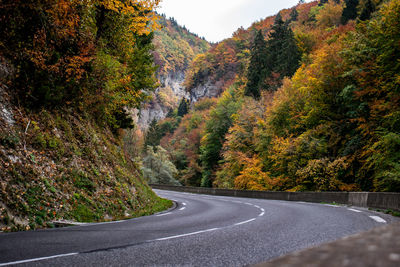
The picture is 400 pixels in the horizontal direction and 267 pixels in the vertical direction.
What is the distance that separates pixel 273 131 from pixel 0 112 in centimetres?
3055

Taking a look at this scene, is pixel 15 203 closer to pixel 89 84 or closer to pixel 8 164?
pixel 8 164

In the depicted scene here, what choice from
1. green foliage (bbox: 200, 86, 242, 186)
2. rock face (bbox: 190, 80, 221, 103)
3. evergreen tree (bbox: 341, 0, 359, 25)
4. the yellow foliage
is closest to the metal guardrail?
green foliage (bbox: 200, 86, 242, 186)

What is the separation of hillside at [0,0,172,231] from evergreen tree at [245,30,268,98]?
133 feet

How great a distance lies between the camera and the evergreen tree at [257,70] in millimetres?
52906

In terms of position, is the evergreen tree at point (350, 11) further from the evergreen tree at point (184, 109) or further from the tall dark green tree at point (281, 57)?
the evergreen tree at point (184, 109)

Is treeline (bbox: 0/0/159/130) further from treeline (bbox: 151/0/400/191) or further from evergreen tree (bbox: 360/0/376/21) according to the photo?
evergreen tree (bbox: 360/0/376/21)

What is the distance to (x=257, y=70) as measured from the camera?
55656 mm

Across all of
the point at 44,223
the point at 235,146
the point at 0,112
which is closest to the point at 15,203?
the point at 44,223

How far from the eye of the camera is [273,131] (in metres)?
35.5

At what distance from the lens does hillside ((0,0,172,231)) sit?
8.16 m

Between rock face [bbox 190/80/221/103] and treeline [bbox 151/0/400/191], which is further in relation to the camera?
rock face [bbox 190/80/221/103]


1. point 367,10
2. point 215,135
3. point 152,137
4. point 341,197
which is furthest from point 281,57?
point 152,137

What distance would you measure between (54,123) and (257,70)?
48.7 meters

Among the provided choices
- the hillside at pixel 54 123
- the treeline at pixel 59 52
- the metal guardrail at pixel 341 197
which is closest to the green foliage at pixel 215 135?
the metal guardrail at pixel 341 197
